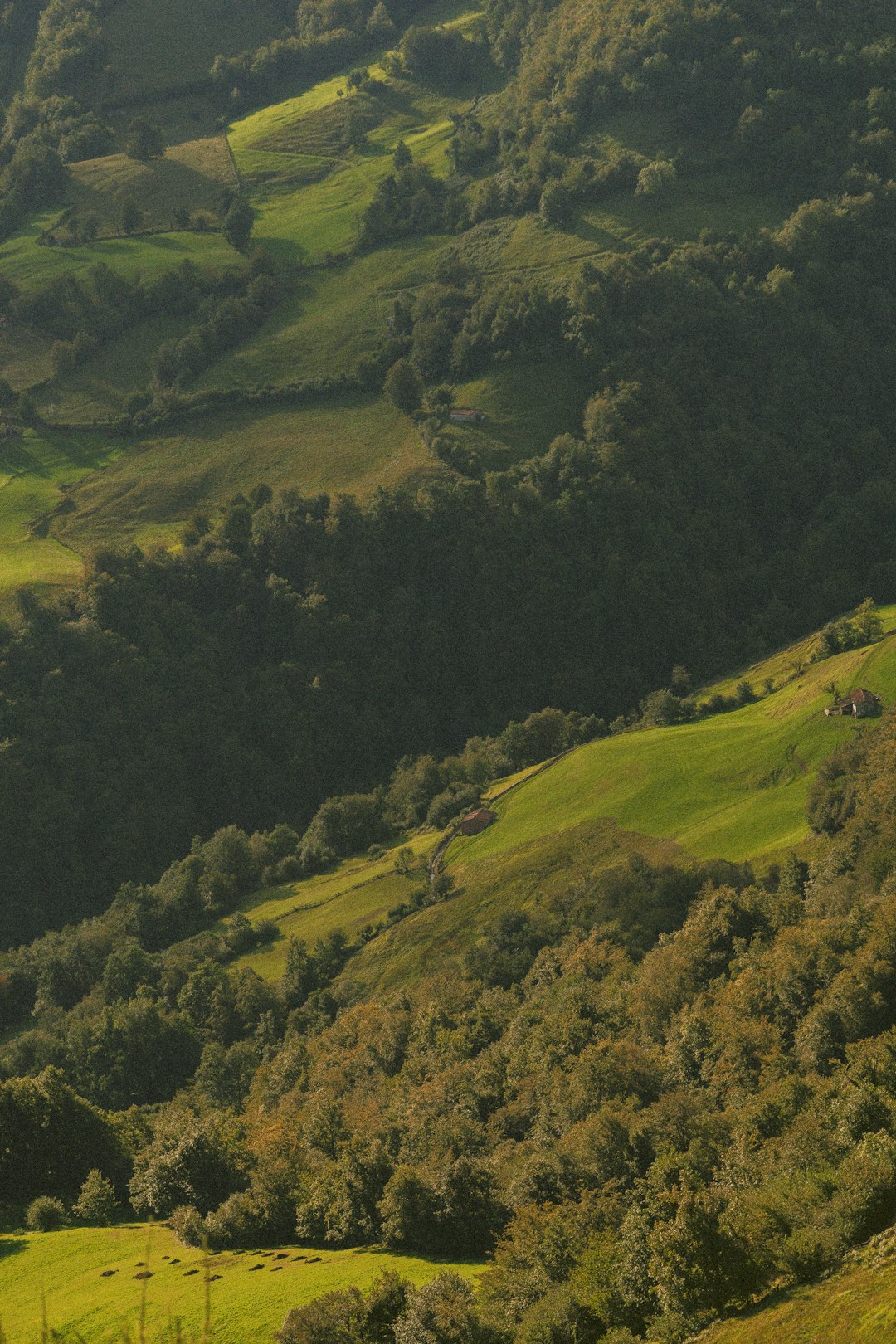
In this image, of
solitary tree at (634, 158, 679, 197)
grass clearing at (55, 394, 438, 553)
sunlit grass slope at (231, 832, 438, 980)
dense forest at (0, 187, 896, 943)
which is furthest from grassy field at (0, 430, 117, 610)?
solitary tree at (634, 158, 679, 197)

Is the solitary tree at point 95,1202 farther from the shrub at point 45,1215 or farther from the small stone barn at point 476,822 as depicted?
the small stone barn at point 476,822

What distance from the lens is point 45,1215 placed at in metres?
58.3

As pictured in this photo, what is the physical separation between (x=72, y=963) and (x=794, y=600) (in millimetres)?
89202

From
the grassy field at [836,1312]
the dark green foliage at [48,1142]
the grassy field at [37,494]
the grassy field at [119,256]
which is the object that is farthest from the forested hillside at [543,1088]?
the grassy field at [119,256]

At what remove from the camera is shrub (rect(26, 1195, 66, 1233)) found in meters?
57.9

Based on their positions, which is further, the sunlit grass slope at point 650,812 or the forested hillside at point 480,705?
the sunlit grass slope at point 650,812

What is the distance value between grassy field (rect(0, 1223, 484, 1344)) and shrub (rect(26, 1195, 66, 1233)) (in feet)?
4.41

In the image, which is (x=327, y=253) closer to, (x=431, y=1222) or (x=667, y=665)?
(x=667, y=665)

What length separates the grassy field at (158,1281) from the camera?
41594 millimetres

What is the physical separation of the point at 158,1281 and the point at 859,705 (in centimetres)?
7061

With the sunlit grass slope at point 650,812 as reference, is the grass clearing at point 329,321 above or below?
above

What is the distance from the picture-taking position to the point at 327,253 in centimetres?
18362

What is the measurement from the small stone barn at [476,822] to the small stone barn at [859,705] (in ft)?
102

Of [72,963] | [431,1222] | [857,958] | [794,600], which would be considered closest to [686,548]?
[794,600]
